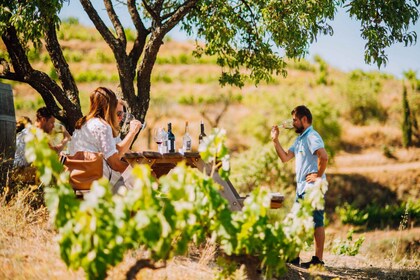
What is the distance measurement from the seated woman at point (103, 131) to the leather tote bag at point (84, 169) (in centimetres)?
8

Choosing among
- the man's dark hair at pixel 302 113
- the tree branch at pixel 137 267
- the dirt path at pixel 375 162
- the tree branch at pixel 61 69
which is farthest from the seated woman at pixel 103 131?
the dirt path at pixel 375 162

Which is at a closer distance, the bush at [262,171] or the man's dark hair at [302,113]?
the man's dark hair at [302,113]

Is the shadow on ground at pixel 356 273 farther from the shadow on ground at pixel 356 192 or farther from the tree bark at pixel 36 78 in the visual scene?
the shadow on ground at pixel 356 192

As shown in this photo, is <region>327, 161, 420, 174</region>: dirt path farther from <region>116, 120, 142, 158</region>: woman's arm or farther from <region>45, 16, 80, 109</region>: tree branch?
<region>116, 120, 142, 158</region>: woman's arm

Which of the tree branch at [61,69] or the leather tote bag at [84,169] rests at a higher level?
the tree branch at [61,69]

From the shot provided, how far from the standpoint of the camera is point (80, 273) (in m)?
4.54

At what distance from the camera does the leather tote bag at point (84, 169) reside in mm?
5320

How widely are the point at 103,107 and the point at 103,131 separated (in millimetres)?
242

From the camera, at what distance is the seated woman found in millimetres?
5355

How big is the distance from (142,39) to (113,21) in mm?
471

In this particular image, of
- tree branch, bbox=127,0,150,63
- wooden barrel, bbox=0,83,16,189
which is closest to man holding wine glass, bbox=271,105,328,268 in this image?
tree branch, bbox=127,0,150,63

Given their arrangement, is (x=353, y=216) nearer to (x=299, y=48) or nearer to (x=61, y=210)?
(x=299, y=48)

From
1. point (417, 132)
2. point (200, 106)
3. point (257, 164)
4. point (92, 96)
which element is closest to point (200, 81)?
point (200, 106)

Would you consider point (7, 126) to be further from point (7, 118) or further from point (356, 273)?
point (356, 273)
